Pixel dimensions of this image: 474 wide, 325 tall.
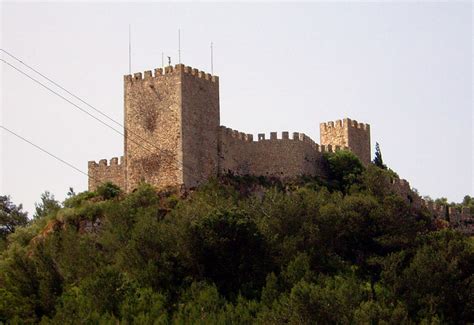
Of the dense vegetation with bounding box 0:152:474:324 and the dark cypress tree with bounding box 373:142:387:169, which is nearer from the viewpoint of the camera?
the dense vegetation with bounding box 0:152:474:324

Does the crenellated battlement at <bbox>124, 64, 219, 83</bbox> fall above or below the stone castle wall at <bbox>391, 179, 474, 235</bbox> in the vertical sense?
above

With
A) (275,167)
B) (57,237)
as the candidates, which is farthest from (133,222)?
(275,167)

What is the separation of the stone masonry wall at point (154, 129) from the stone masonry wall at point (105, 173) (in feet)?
3.86

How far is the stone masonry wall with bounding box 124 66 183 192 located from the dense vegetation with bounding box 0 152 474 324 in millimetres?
1035

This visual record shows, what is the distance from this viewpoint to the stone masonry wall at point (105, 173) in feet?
213

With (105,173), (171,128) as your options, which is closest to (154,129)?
(171,128)

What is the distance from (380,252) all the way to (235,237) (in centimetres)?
737

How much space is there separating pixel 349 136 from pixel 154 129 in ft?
41.9

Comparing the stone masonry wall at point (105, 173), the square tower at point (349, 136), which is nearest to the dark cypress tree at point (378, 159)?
the square tower at point (349, 136)

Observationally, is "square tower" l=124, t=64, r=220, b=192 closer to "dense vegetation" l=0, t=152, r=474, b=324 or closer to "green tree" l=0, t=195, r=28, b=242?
"dense vegetation" l=0, t=152, r=474, b=324

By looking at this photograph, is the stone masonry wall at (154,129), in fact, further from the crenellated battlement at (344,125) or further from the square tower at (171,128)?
the crenellated battlement at (344,125)

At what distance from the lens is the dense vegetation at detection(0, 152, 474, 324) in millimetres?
54906

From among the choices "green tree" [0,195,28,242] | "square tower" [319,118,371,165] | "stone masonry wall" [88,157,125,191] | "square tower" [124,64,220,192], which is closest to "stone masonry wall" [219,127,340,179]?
"square tower" [124,64,220,192]

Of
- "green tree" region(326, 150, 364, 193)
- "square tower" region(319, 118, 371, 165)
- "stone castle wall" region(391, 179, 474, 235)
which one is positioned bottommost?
"stone castle wall" region(391, 179, 474, 235)
